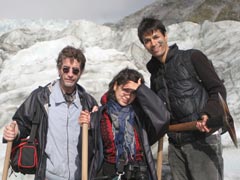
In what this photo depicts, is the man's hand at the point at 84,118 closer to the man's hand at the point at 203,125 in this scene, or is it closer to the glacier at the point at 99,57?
the man's hand at the point at 203,125

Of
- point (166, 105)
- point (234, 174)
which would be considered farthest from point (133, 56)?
point (166, 105)

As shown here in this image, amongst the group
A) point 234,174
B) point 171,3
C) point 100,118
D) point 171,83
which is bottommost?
point 234,174

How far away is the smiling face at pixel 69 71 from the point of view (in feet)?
9.94

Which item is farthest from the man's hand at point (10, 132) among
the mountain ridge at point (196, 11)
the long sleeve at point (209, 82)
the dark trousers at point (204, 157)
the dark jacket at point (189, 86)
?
the mountain ridge at point (196, 11)

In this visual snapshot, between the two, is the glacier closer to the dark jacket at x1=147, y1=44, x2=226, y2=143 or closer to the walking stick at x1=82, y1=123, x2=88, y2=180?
the dark jacket at x1=147, y1=44, x2=226, y2=143

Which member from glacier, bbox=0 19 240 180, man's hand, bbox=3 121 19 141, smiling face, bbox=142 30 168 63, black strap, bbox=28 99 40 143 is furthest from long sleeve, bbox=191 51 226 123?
glacier, bbox=0 19 240 180

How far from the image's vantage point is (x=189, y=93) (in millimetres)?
2973

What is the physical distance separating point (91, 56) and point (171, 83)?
9633mm

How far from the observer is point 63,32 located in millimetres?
17578

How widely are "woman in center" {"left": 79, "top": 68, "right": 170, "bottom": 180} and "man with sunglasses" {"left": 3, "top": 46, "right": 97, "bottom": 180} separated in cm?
20

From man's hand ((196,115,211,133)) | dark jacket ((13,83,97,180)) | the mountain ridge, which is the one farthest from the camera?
the mountain ridge

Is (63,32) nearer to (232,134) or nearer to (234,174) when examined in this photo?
(234,174)

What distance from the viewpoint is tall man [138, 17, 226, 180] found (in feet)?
9.55

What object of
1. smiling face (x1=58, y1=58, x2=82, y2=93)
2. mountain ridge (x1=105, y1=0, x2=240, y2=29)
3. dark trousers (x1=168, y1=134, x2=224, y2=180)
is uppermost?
mountain ridge (x1=105, y1=0, x2=240, y2=29)
